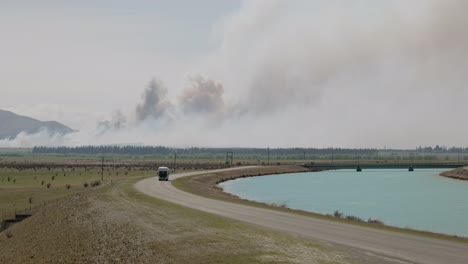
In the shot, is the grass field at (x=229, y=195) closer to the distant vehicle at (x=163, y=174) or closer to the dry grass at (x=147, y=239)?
the distant vehicle at (x=163, y=174)

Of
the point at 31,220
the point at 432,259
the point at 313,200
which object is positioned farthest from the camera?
the point at 313,200

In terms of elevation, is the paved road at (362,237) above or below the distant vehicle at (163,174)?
below

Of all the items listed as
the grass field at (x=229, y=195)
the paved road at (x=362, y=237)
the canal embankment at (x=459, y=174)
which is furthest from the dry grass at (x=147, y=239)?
the canal embankment at (x=459, y=174)

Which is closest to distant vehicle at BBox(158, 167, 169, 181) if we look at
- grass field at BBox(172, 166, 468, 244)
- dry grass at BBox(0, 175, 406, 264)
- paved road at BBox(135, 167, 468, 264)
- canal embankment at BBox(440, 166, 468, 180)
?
grass field at BBox(172, 166, 468, 244)

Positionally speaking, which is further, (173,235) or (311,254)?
(173,235)

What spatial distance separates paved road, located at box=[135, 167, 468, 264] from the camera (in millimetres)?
28688

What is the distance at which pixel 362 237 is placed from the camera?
35.1m

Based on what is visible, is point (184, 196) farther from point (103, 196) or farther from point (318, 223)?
point (318, 223)

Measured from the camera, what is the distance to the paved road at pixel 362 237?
94.1 feet

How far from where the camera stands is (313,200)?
91.0m

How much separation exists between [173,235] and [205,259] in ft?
27.9

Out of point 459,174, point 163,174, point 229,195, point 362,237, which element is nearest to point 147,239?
point 362,237

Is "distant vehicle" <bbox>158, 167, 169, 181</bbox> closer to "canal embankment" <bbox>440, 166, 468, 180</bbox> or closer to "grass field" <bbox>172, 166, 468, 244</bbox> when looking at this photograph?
"grass field" <bbox>172, 166, 468, 244</bbox>

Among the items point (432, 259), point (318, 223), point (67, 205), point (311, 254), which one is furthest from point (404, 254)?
point (67, 205)
